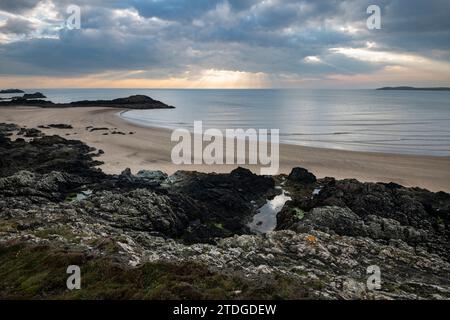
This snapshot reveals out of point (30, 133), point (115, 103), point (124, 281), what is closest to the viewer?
point (124, 281)

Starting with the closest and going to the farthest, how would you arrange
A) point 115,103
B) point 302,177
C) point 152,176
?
point 152,176
point 302,177
point 115,103

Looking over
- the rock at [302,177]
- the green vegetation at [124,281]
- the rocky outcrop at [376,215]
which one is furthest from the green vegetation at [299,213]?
the rock at [302,177]

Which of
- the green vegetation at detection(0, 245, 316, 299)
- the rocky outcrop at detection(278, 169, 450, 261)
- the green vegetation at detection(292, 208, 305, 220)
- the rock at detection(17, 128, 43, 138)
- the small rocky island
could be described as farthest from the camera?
the small rocky island

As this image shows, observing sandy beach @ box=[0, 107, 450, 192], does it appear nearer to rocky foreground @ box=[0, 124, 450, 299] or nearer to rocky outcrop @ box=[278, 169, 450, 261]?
rocky foreground @ box=[0, 124, 450, 299]

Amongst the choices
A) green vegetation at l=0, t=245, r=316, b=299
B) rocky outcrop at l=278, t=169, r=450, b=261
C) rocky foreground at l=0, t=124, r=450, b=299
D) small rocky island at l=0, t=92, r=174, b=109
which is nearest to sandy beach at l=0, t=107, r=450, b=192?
rocky foreground at l=0, t=124, r=450, b=299

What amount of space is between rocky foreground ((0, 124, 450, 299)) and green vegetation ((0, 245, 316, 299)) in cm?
4

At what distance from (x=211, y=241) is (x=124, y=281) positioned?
341 inches

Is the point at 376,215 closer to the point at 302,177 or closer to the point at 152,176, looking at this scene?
the point at 302,177

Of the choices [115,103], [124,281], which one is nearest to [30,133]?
[124,281]

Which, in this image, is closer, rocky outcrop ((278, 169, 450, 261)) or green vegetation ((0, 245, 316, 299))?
green vegetation ((0, 245, 316, 299))

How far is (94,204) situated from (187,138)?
47182 mm

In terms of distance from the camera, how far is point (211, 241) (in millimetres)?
20438

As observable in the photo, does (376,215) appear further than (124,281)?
Yes

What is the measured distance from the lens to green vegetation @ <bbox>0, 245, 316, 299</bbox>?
1149 centimetres
